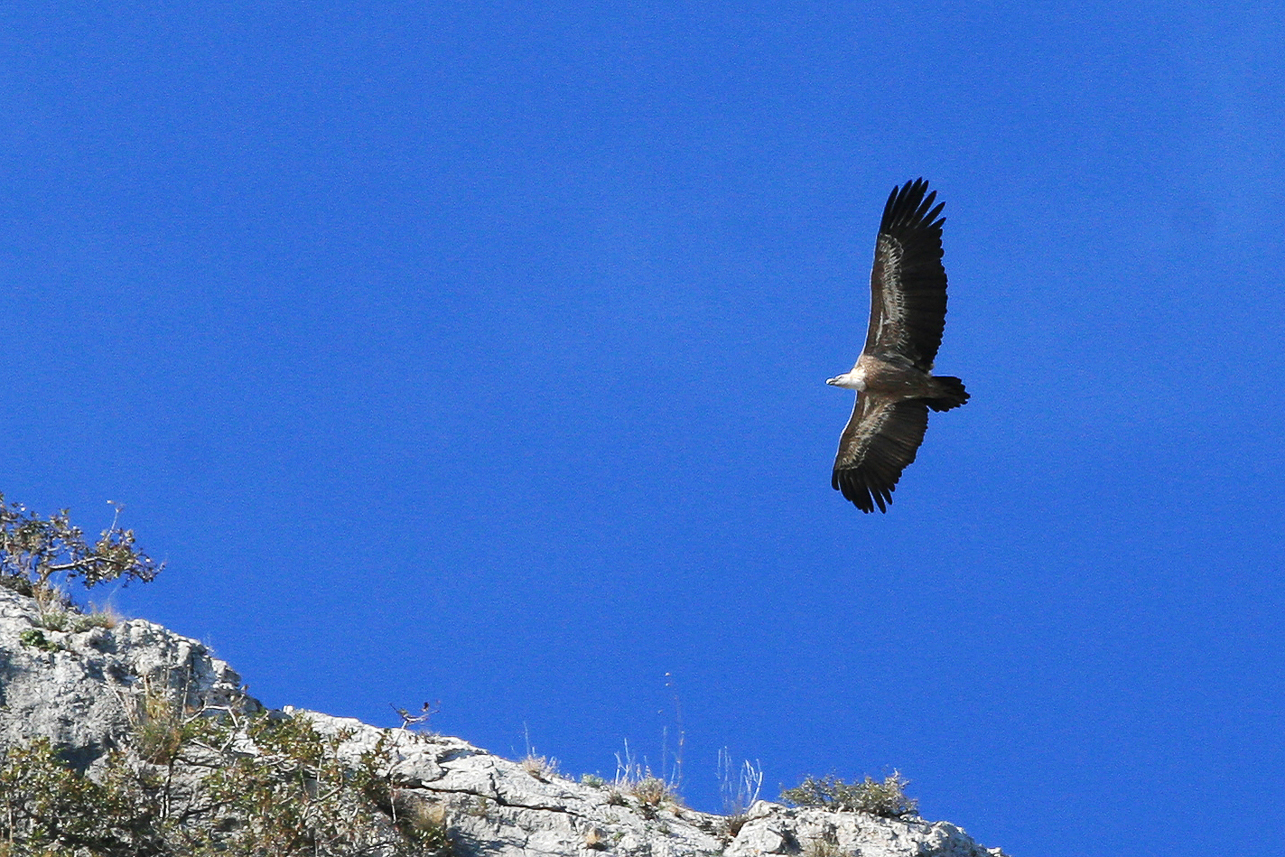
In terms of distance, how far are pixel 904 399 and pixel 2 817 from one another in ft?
40.3

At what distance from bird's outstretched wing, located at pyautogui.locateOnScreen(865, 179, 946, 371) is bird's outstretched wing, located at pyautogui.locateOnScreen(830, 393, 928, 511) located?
Answer: 52.9 inches

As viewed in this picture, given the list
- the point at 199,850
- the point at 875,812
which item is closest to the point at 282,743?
the point at 199,850

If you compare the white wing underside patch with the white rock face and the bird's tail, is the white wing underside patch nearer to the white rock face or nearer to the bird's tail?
the bird's tail

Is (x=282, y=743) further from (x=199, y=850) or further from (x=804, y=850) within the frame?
(x=804, y=850)

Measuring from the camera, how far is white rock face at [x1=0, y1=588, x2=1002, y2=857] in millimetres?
11500

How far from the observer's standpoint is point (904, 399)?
17.9 m

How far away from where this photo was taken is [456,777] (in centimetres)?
1201

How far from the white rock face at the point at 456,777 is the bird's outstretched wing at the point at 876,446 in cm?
698

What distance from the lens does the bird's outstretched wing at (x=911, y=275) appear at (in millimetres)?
16719

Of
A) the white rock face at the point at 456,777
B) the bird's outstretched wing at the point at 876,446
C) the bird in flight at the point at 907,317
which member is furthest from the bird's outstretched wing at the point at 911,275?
the white rock face at the point at 456,777

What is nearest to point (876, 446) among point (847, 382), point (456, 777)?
point (847, 382)

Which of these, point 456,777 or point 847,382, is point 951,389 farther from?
point 456,777

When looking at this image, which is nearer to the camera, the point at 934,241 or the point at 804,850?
the point at 804,850

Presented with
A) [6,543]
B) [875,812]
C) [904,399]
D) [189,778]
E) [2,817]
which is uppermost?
[904,399]
